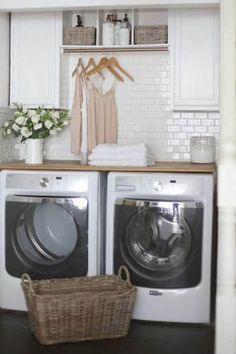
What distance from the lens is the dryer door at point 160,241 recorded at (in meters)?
3.32

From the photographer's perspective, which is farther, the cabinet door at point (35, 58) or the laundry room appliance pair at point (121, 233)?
the cabinet door at point (35, 58)

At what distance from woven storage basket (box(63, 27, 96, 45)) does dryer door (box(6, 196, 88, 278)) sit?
146 cm

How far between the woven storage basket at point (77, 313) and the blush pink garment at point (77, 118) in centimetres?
142

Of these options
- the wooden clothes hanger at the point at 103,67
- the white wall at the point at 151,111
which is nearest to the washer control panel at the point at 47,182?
the white wall at the point at 151,111

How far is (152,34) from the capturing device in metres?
4.05

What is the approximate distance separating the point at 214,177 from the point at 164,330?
1.08 metres

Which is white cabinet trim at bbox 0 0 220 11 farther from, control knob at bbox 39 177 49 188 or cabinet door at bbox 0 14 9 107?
control knob at bbox 39 177 49 188

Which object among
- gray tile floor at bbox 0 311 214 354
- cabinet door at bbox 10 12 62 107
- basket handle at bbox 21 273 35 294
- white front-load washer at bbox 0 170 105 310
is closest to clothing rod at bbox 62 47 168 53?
cabinet door at bbox 10 12 62 107

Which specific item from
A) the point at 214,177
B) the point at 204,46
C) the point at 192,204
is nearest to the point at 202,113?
the point at 204,46

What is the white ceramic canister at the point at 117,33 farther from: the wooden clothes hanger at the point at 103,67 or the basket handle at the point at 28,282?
the basket handle at the point at 28,282

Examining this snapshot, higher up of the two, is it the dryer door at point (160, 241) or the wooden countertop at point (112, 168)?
the wooden countertop at point (112, 168)

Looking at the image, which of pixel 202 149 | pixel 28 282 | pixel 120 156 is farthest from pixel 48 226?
pixel 202 149

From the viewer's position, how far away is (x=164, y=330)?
3.30 m

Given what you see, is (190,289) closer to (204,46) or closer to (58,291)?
(58,291)
